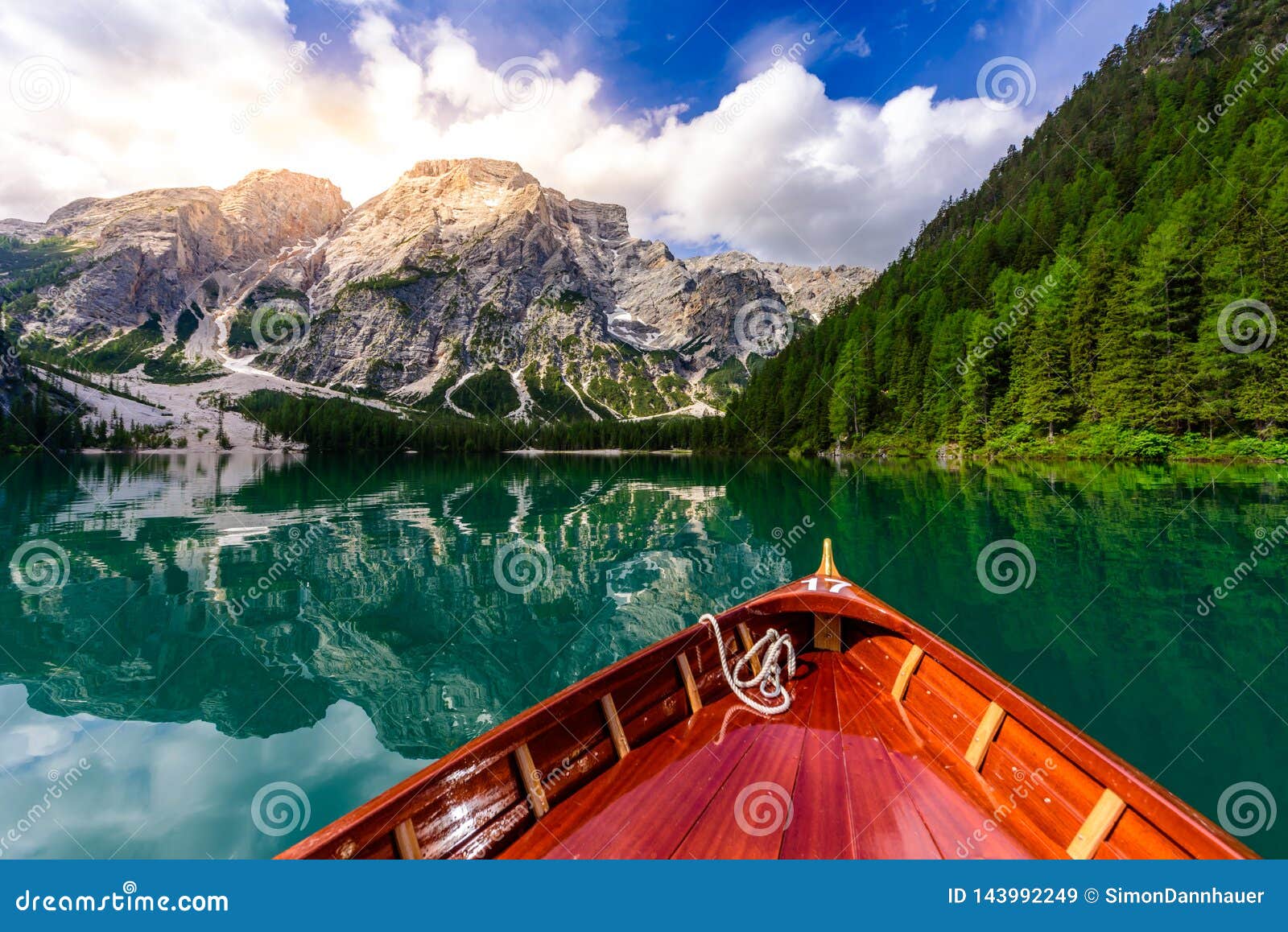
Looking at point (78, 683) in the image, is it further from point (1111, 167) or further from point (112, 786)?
point (1111, 167)

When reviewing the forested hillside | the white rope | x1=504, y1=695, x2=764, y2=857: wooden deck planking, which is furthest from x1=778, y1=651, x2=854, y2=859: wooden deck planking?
the forested hillside

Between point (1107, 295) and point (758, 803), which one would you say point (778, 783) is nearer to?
point (758, 803)

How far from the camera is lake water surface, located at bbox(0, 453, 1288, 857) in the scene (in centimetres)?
663

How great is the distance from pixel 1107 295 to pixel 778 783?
65924 millimetres

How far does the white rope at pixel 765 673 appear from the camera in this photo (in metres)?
6.00

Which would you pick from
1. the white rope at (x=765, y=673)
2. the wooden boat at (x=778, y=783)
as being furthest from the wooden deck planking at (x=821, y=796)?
the white rope at (x=765, y=673)

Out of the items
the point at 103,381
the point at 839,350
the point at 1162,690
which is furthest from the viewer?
the point at 103,381

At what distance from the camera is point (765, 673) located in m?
6.36

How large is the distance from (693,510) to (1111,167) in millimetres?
94298

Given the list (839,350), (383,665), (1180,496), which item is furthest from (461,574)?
(839,350)

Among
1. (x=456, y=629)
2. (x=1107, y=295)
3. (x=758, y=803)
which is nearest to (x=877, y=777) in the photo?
(x=758, y=803)

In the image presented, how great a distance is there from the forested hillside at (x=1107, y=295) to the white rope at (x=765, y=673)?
160ft

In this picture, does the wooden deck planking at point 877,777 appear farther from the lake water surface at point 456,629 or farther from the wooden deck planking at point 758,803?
the lake water surface at point 456,629

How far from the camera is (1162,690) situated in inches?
303
